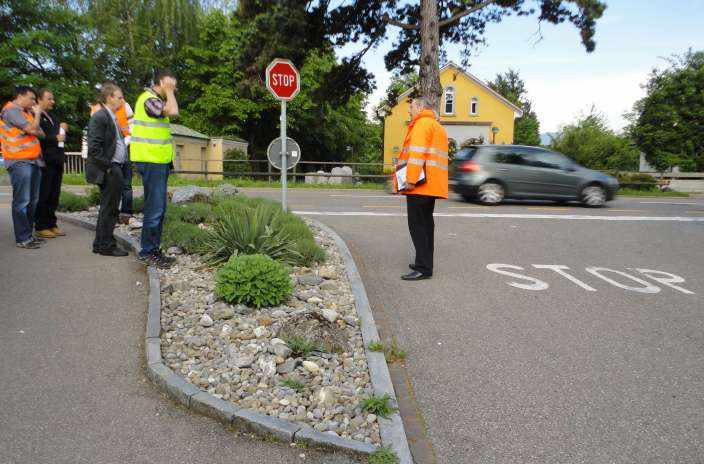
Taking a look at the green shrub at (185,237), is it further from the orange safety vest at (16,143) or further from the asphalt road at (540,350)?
the orange safety vest at (16,143)

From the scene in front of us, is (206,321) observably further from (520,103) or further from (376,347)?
(520,103)

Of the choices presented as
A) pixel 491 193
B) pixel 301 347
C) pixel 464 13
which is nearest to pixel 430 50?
pixel 464 13

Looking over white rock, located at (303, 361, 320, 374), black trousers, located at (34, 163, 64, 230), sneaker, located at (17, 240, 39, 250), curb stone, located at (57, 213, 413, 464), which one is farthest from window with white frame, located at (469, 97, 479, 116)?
white rock, located at (303, 361, 320, 374)

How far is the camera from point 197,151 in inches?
1267

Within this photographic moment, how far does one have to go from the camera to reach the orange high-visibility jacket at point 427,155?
19.6 feet

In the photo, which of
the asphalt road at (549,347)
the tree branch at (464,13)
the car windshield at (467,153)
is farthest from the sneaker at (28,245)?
the tree branch at (464,13)

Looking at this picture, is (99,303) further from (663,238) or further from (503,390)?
(663,238)

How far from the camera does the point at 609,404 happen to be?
3.56 m

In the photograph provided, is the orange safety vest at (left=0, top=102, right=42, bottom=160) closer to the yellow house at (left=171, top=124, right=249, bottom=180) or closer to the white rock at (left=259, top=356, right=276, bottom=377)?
the white rock at (left=259, top=356, right=276, bottom=377)

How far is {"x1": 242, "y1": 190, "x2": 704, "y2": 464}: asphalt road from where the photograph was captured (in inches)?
125

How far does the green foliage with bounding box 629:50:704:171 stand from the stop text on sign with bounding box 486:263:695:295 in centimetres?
4134

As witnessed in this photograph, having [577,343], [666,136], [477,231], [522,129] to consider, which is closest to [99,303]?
[577,343]

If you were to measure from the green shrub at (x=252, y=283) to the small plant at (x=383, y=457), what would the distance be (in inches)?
86.4

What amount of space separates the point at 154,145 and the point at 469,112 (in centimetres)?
4233
